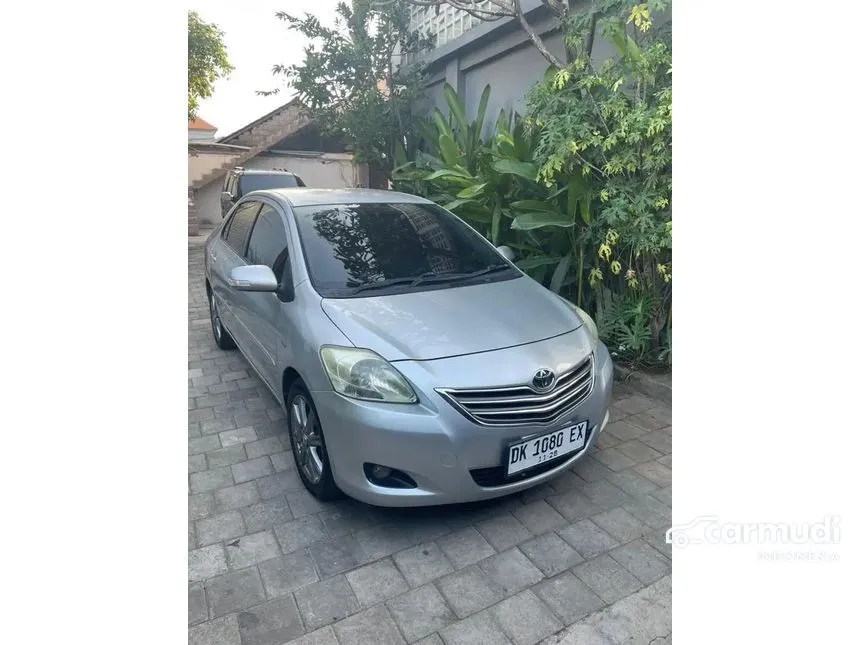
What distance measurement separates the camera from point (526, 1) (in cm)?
602

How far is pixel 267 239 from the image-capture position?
342 centimetres

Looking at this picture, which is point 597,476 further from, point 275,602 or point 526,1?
point 526,1

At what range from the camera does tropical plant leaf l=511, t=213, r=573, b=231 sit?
4125mm

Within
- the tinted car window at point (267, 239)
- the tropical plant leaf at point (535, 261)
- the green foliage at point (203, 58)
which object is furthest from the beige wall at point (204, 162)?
the tropical plant leaf at point (535, 261)

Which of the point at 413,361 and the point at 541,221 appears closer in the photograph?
the point at 413,361

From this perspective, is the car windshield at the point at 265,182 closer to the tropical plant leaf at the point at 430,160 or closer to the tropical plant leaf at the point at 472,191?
the tropical plant leaf at the point at 430,160

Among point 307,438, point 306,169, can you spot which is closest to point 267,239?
point 307,438

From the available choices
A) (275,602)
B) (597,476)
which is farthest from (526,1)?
(275,602)

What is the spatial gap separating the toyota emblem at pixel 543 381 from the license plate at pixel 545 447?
0.21 meters

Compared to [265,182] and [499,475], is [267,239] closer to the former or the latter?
[499,475]

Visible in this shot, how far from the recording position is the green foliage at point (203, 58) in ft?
37.9

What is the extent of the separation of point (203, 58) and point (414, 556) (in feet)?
41.7

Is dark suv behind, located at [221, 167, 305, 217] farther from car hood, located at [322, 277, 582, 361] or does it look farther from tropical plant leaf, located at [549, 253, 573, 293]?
car hood, located at [322, 277, 582, 361]

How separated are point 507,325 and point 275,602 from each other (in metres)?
1.47
